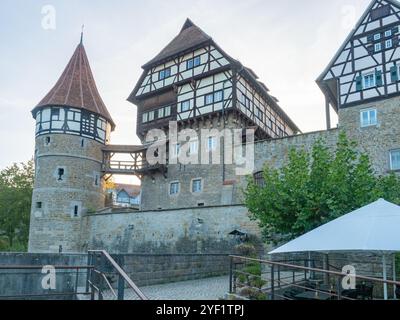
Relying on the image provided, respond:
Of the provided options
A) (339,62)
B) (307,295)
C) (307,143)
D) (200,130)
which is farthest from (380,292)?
(200,130)

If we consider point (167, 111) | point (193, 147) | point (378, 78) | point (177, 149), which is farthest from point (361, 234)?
point (167, 111)

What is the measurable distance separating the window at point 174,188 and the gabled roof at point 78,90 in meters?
7.93

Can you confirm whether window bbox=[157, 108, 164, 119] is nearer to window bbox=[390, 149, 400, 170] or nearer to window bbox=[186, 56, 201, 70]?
window bbox=[186, 56, 201, 70]

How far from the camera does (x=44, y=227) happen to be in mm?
28328

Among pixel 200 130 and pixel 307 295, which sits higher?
pixel 200 130

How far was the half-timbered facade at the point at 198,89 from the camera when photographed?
2650 centimetres

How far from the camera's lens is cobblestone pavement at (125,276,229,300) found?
959 centimetres

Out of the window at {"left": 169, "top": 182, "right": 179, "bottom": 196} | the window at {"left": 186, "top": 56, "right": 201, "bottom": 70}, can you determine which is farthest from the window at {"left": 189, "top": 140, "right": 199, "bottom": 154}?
the window at {"left": 186, "top": 56, "right": 201, "bottom": 70}

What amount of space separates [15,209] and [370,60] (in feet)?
92.5

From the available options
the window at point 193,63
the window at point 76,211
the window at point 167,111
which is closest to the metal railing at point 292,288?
the window at point 167,111

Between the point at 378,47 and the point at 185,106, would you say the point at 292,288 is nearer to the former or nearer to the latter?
the point at 378,47

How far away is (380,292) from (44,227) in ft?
77.1

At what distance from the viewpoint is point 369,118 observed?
21234 millimetres
